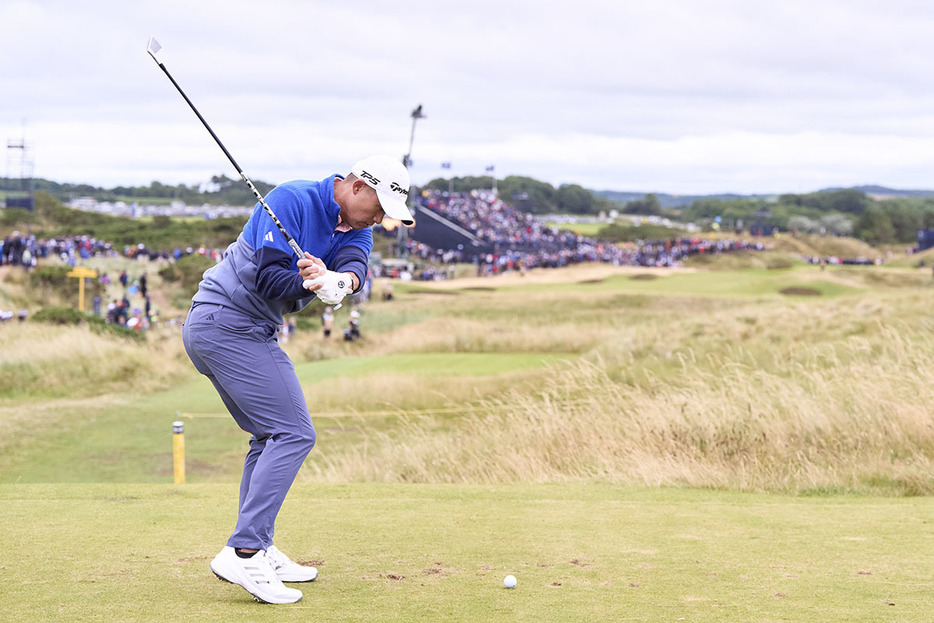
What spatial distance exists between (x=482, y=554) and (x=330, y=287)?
88.7 inches

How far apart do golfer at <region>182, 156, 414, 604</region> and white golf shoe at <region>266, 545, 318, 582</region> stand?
0.07 ft

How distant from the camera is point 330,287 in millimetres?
4758

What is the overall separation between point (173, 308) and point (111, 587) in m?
38.1

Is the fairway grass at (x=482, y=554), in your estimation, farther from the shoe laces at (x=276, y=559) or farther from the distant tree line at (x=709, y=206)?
Answer: the distant tree line at (x=709, y=206)

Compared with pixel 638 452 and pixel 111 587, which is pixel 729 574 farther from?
pixel 638 452

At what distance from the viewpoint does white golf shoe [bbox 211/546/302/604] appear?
193 inches

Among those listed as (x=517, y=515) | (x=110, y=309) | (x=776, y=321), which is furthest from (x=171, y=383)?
(x=517, y=515)

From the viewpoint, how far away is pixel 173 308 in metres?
41.9

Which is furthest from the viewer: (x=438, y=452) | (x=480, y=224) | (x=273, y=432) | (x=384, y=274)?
(x=480, y=224)

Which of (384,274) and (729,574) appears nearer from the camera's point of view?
(729,574)

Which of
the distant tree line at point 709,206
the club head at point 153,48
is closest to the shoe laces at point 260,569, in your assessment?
the club head at point 153,48

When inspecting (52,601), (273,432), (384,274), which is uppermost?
(273,432)

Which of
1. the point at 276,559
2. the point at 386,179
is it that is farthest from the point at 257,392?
the point at 386,179

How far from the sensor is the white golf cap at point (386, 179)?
4.96 metres
